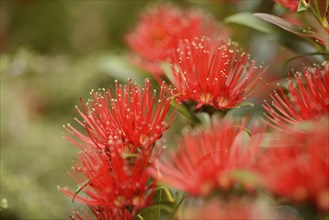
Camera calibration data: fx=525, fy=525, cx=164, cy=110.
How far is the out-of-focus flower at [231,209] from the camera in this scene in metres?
0.57

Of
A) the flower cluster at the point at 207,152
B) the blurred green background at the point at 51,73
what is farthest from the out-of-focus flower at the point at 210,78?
the blurred green background at the point at 51,73

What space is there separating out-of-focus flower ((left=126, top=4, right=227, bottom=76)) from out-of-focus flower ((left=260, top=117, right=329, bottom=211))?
511 mm

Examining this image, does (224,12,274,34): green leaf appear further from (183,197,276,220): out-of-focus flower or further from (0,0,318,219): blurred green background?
(183,197,276,220): out-of-focus flower

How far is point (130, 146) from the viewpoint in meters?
0.74

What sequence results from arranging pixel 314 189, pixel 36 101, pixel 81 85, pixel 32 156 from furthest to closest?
pixel 36 101
pixel 81 85
pixel 32 156
pixel 314 189

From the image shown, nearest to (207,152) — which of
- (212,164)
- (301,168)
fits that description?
(212,164)

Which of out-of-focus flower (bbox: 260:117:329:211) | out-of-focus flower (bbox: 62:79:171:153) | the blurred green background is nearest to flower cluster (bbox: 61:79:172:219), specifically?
out-of-focus flower (bbox: 62:79:171:153)

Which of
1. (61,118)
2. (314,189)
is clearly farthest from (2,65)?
(314,189)

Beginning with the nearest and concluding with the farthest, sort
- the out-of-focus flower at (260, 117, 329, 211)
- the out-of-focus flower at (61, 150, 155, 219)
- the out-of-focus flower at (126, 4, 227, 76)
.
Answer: the out-of-focus flower at (260, 117, 329, 211) → the out-of-focus flower at (61, 150, 155, 219) → the out-of-focus flower at (126, 4, 227, 76)

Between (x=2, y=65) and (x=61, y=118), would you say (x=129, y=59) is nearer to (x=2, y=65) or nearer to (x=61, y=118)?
(x=2, y=65)

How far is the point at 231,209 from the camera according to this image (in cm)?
57

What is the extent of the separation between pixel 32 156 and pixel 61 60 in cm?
36

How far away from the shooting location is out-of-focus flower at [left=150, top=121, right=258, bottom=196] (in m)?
0.61

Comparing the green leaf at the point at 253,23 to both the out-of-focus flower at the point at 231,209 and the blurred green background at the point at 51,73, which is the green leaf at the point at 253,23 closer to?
the blurred green background at the point at 51,73
